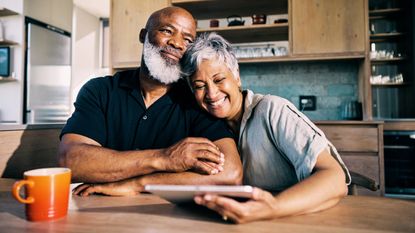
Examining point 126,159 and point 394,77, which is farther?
point 394,77

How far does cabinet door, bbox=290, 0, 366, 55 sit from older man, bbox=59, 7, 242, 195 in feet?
6.39

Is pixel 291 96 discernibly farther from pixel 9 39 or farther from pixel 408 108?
pixel 9 39

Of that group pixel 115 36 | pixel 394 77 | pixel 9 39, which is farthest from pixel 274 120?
pixel 9 39

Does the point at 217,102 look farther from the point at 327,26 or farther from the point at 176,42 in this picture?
the point at 327,26

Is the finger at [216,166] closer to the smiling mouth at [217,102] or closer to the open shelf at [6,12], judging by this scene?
the smiling mouth at [217,102]

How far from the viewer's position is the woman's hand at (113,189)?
2.89 ft

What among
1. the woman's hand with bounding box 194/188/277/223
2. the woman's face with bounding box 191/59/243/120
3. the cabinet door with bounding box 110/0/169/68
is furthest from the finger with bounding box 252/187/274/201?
the cabinet door with bounding box 110/0/169/68

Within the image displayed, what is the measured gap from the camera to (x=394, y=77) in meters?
3.65

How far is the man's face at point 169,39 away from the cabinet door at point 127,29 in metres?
2.00

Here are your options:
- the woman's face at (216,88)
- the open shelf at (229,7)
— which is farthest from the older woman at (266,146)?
the open shelf at (229,7)

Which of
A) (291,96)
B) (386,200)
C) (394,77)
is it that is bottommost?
(386,200)

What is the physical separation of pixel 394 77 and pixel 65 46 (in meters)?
4.76

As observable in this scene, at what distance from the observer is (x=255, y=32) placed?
3.28 meters

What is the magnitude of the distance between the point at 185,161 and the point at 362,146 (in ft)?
7.48
